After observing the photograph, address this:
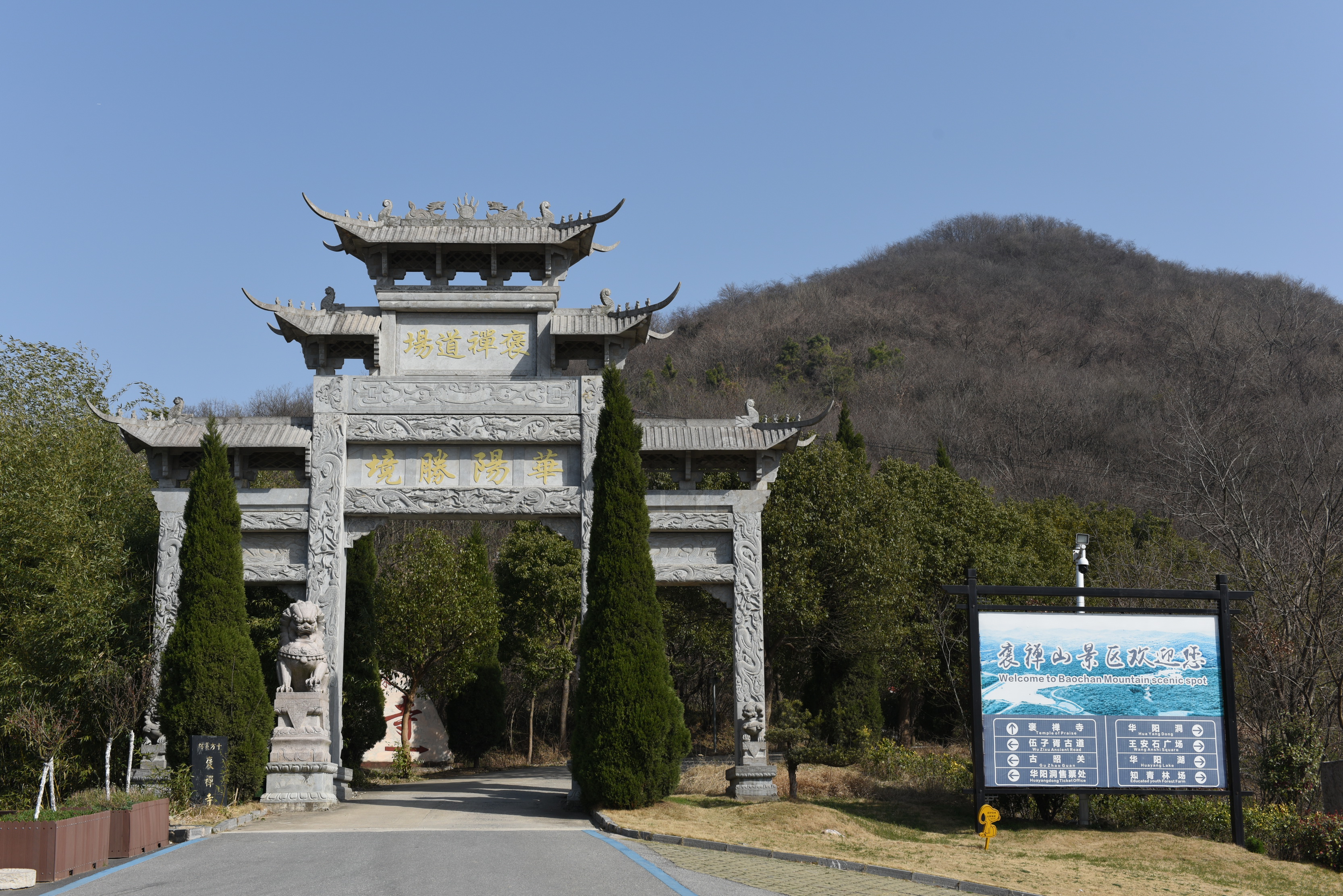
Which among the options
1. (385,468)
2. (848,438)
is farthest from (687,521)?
(848,438)

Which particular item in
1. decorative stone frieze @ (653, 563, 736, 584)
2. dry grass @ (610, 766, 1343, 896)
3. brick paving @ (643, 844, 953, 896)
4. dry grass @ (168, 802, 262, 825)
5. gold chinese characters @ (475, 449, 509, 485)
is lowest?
dry grass @ (610, 766, 1343, 896)

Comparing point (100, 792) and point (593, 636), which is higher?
point (593, 636)

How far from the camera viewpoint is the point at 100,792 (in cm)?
1069

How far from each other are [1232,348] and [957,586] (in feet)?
124

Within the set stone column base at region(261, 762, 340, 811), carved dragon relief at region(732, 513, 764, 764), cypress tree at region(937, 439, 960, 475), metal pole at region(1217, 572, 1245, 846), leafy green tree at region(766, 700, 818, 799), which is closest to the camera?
metal pole at region(1217, 572, 1245, 846)

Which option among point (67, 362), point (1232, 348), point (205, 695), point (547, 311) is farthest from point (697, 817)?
point (1232, 348)

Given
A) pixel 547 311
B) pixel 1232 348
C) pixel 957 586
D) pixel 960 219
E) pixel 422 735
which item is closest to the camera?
pixel 957 586

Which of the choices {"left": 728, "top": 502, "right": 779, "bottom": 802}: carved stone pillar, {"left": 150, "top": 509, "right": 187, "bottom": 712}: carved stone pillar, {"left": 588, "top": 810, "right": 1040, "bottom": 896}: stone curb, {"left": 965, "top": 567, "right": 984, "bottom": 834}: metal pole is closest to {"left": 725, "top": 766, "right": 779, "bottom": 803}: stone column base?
{"left": 728, "top": 502, "right": 779, "bottom": 802}: carved stone pillar

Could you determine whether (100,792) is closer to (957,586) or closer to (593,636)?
(593,636)

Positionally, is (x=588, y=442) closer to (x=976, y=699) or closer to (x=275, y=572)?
(x=275, y=572)

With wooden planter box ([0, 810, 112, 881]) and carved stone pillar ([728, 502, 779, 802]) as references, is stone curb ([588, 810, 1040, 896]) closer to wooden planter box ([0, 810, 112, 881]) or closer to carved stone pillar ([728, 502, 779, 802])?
carved stone pillar ([728, 502, 779, 802])

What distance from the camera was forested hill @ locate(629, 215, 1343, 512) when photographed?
132 feet

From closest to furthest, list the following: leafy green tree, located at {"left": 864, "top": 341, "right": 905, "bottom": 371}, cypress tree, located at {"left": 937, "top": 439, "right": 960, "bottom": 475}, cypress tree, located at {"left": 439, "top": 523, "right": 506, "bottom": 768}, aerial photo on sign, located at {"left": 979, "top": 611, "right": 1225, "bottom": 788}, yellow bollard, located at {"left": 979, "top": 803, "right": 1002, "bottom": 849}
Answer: yellow bollard, located at {"left": 979, "top": 803, "right": 1002, "bottom": 849}
aerial photo on sign, located at {"left": 979, "top": 611, "right": 1225, "bottom": 788}
cypress tree, located at {"left": 439, "top": 523, "right": 506, "bottom": 768}
cypress tree, located at {"left": 937, "top": 439, "right": 960, "bottom": 475}
leafy green tree, located at {"left": 864, "top": 341, "right": 905, "bottom": 371}

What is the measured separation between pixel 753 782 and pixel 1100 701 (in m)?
4.58
